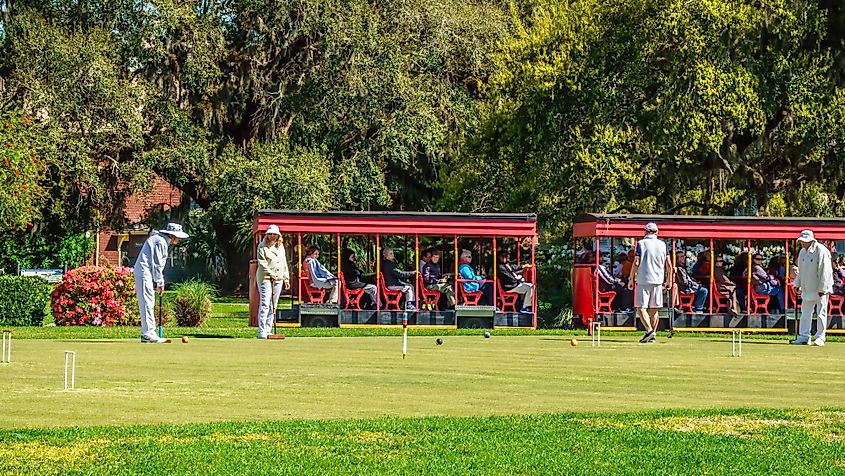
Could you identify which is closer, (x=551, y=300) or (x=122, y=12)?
(x=551, y=300)

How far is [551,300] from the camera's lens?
35.3 meters

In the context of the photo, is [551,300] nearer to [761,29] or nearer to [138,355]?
[761,29]

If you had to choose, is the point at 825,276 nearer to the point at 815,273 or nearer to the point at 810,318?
the point at 815,273

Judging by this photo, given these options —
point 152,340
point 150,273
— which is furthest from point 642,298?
point 152,340

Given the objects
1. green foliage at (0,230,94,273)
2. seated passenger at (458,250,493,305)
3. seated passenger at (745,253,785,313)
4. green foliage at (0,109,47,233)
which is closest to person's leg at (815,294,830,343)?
seated passenger at (745,253,785,313)

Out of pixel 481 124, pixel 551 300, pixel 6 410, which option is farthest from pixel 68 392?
pixel 481 124

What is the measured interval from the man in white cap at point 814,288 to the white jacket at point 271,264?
28.2 feet

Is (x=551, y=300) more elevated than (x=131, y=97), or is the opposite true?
(x=131, y=97)

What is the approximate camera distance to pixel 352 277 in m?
30.0

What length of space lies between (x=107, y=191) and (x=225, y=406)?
33.0m

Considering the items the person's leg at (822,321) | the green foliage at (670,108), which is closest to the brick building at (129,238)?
the green foliage at (670,108)

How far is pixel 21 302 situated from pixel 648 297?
12820 mm

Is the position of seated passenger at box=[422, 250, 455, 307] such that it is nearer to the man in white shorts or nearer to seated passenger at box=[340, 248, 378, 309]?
seated passenger at box=[340, 248, 378, 309]

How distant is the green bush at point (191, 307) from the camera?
29.7 m
